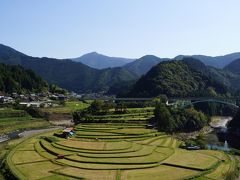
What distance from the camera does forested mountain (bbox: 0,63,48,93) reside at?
97875 mm

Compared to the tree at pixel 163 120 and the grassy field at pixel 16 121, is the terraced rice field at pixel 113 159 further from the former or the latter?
the grassy field at pixel 16 121

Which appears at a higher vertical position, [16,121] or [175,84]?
[175,84]

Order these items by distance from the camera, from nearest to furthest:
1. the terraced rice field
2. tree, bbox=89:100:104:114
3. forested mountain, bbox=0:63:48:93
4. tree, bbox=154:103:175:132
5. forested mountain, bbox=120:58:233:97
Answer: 1. the terraced rice field
2. tree, bbox=154:103:175:132
3. tree, bbox=89:100:104:114
4. forested mountain, bbox=0:63:48:93
5. forested mountain, bbox=120:58:233:97

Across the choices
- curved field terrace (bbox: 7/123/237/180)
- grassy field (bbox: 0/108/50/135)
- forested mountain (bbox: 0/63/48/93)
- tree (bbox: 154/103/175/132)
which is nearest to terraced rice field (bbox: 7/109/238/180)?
curved field terrace (bbox: 7/123/237/180)

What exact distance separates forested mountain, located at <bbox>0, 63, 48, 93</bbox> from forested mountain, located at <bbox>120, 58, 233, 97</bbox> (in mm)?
30150

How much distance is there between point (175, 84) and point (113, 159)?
81553mm

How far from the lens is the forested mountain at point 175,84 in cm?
11344

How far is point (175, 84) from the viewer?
116625 mm

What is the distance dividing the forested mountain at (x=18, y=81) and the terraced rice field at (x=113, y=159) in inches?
2021

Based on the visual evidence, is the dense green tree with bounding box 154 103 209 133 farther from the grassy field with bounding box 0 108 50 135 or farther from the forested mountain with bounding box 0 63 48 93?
the forested mountain with bounding box 0 63 48 93

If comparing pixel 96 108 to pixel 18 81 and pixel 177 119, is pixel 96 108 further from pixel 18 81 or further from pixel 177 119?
pixel 18 81

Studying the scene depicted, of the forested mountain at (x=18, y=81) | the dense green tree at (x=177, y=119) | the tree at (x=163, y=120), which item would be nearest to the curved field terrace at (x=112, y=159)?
the tree at (x=163, y=120)

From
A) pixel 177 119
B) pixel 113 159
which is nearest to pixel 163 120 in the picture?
pixel 177 119

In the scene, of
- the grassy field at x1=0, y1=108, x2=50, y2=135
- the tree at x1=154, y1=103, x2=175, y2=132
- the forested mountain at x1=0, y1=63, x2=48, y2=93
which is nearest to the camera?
the grassy field at x1=0, y1=108, x2=50, y2=135
